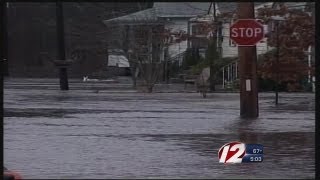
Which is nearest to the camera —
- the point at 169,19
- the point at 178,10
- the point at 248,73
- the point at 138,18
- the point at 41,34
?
the point at 41,34

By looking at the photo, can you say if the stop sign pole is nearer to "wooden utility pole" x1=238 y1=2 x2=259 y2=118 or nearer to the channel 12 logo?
"wooden utility pole" x1=238 y1=2 x2=259 y2=118

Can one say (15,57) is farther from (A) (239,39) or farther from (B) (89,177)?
(A) (239,39)

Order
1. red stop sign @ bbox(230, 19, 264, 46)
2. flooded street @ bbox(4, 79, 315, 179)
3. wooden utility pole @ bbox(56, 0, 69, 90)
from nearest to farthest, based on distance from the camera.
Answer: flooded street @ bbox(4, 79, 315, 179)
red stop sign @ bbox(230, 19, 264, 46)
wooden utility pole @ bbox(56, 0, 69, 90)

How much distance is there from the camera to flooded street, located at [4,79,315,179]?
7.80m

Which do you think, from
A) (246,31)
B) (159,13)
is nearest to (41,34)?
(246,31)

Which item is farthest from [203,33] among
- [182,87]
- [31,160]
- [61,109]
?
[31,160]

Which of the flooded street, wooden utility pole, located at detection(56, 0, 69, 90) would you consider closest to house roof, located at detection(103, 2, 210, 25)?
wooden utility pole, located at detection(56, 0, 69, 90)

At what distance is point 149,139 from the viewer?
11219mm

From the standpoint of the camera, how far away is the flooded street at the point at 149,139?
7.80 meters

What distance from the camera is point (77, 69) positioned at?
90.3 feet

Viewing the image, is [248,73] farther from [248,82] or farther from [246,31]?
[246,31]

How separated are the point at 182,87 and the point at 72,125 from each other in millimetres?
18766

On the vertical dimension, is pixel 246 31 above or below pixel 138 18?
below

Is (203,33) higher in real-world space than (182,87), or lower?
higher
